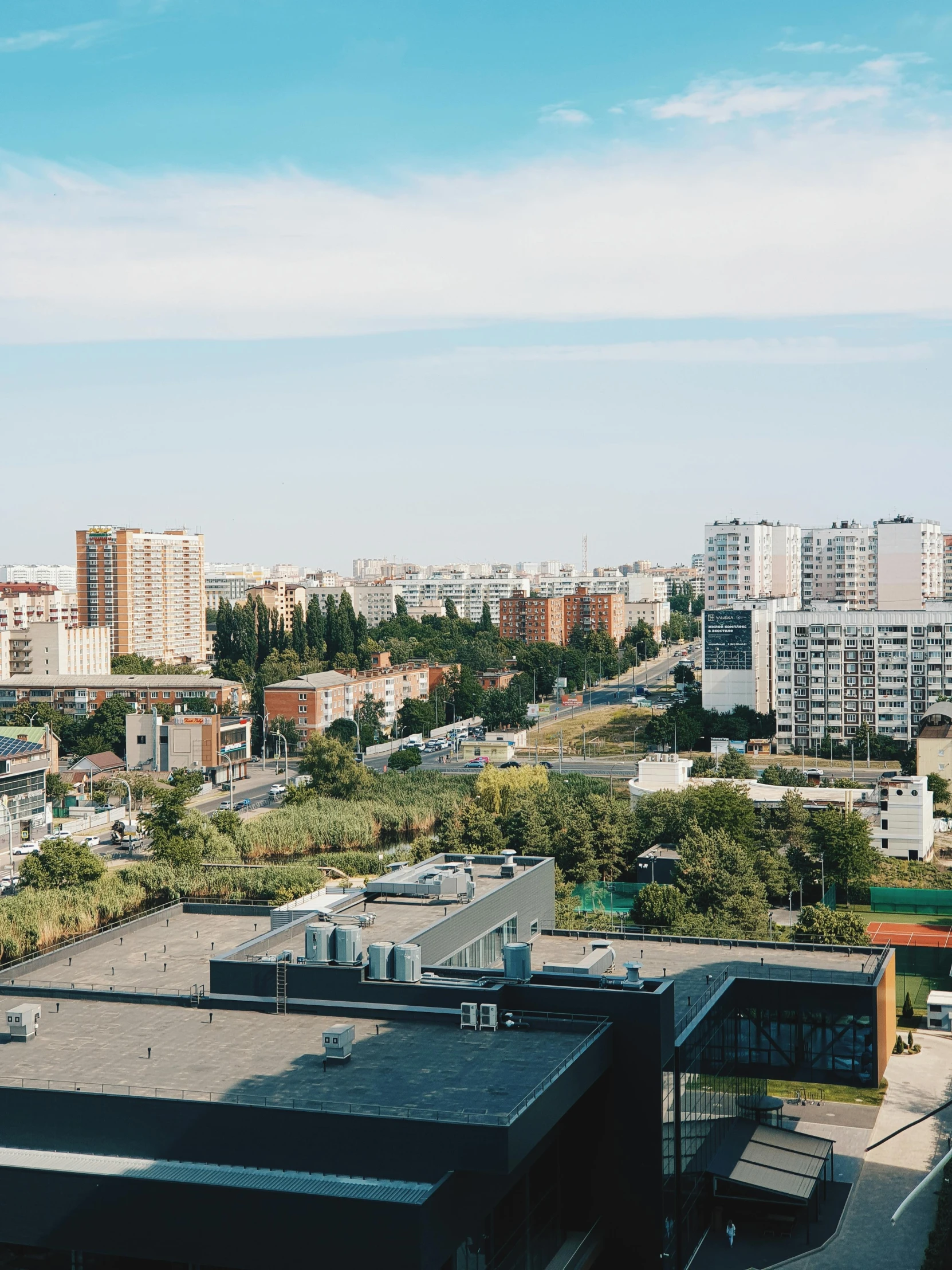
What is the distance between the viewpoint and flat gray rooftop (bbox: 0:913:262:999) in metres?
15.6

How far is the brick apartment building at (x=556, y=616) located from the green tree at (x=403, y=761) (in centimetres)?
4248

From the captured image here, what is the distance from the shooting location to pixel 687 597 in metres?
129

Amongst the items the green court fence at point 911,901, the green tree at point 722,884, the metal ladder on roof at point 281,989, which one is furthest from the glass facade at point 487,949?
the green court fence at point 911,901

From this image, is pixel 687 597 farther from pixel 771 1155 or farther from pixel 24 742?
pixel 771 1155

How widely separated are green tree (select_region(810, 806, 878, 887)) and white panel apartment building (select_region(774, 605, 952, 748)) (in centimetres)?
2174

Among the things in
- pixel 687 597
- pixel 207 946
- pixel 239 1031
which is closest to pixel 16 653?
pixel 207 946

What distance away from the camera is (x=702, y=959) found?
17.4 m

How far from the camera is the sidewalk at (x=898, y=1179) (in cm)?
1384

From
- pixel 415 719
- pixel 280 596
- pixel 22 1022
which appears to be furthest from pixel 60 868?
pixel 280 596

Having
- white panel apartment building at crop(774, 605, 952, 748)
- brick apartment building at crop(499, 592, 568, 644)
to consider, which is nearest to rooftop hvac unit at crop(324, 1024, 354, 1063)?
white panel apartment building at crop(774, 605, 952, 748)

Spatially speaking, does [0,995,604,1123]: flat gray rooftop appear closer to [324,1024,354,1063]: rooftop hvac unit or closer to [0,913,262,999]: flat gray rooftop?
[324,1024,354,1063]: rooftop hvac unit

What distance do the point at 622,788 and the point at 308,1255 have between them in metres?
33.9

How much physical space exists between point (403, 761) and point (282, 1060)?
120 feet

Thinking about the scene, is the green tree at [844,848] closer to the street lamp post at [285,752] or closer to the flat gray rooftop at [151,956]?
the flat gray rooftop at [151,956]
